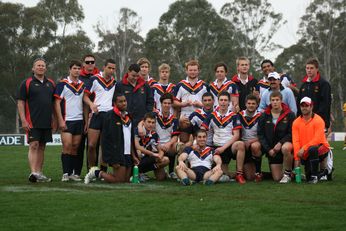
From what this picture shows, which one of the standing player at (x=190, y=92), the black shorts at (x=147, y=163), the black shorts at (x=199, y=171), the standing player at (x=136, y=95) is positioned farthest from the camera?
the standing player at (x=190, y=92)

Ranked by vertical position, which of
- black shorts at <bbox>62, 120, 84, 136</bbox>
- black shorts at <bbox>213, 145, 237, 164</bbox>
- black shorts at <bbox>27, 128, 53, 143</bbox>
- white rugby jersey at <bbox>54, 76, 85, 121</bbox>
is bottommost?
black shorts at <bbox>213, 145, 237, 164</bbox>

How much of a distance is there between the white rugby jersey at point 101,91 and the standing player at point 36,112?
72 centimetres

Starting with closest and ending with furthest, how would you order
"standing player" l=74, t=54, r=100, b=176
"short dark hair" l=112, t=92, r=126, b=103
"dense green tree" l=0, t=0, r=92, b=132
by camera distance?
"short dark hair" l=112, t=92, r=126, b=103 → "standing player" l=74, t=54, r=100, b=176 → "dense green tree" l=0, t=0, r=92, b=132

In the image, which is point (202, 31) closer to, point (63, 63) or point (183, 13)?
point (183, 13)

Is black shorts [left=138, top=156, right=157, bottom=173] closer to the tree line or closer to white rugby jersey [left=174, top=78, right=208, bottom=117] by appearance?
white rugby jersey [left=174, top=78, right=208, bottom=117]

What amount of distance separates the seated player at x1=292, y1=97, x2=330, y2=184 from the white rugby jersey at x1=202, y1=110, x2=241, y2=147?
1.07m

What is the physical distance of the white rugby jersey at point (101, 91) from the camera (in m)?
10.9

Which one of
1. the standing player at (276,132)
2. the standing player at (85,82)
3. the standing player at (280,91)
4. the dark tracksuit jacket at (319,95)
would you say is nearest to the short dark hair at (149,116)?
the standing player at (85,82)

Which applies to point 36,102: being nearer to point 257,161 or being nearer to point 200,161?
point 200,161

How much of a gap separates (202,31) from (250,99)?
39421 mm

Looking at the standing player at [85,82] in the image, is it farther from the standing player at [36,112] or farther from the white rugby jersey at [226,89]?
the white rugby jersey at [226,89]

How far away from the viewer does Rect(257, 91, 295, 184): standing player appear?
10.4 m

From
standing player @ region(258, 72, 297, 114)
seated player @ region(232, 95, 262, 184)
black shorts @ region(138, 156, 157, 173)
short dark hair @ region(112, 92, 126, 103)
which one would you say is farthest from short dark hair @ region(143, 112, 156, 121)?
→ standing player @ region(258, 72, 297, 114)

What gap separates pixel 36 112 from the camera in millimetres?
10633
